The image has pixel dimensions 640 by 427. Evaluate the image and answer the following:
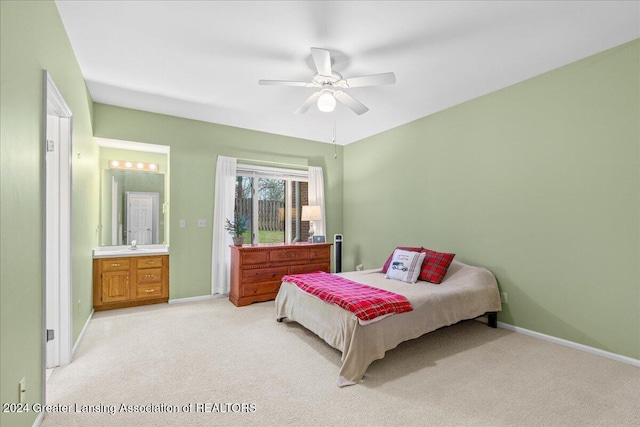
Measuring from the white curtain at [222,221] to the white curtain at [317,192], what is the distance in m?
1.43

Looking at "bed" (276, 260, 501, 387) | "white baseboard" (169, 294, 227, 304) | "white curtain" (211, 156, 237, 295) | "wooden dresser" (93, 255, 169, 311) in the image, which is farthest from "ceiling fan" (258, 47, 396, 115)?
"white baseboard" (169, 294, 227, 304)

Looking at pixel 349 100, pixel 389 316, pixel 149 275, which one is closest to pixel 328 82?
pixel 349 100

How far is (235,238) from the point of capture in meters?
4.50

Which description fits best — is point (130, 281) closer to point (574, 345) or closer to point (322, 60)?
point (322, 60)

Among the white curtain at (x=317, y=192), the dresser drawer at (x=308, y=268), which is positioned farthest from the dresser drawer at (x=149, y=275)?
the white curtain at (x=317, y=192)

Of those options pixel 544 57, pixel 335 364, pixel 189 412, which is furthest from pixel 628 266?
pixel 189 412

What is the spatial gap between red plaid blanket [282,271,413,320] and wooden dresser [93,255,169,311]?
2.12 meters

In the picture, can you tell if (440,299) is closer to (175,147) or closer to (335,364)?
(335,364)

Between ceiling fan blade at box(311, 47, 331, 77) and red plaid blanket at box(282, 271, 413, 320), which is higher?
ceiling fan blade at box(311, 47, 331, 77)

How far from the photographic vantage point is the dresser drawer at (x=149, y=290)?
13.6 ft

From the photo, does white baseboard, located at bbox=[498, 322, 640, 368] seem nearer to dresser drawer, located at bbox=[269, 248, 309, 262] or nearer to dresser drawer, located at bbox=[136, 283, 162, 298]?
dresser drawer, located at bbox=[269, 248, 309, 262]

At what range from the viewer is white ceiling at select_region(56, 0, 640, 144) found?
2.21 m

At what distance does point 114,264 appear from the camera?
396 centimetres

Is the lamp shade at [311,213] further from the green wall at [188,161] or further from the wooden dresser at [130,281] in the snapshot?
the wooden dresser at [130,281]
